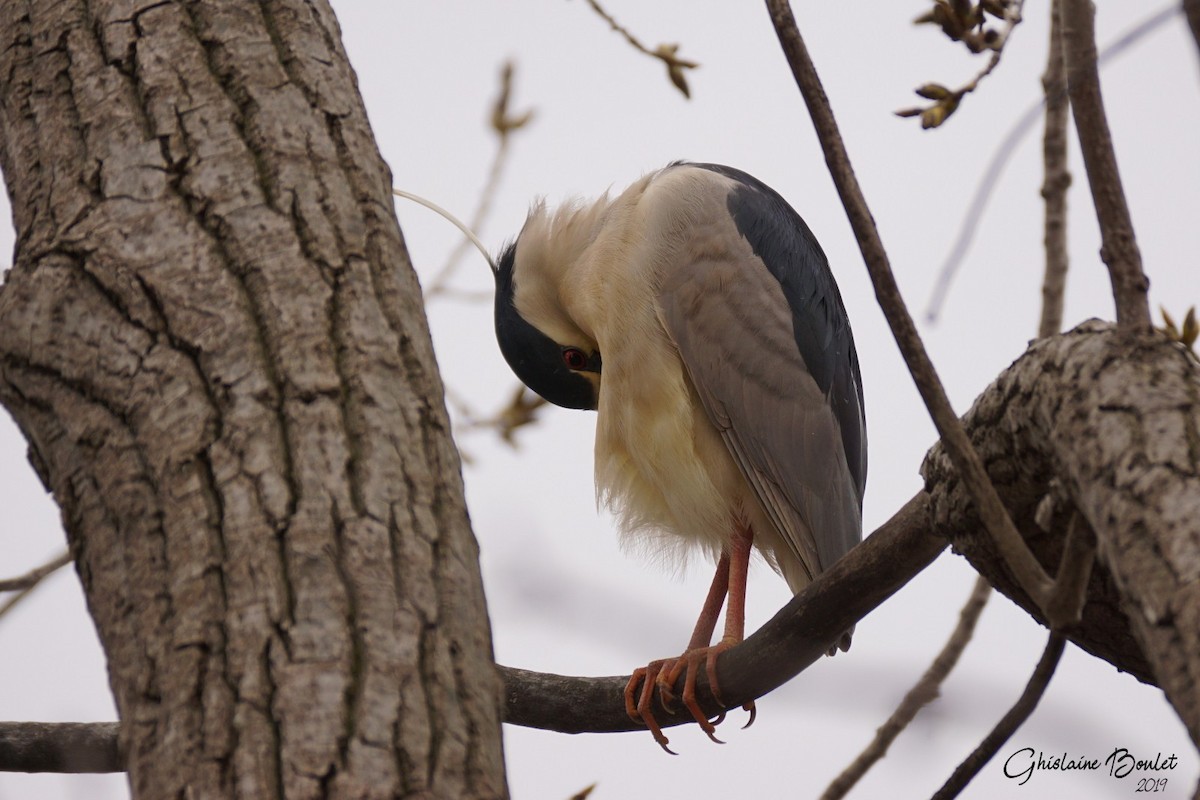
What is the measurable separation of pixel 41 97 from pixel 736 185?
92.9 inches

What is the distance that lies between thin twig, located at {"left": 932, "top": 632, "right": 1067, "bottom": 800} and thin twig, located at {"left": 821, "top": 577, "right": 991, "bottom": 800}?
857 millimetres

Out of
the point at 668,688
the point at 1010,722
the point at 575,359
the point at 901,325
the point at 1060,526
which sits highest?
the point at 575,359

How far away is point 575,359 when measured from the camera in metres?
3.60

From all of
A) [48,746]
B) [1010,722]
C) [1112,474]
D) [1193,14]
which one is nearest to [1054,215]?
[1010,722]

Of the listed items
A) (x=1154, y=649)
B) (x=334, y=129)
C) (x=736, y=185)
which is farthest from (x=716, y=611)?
(x=1154, y=649)

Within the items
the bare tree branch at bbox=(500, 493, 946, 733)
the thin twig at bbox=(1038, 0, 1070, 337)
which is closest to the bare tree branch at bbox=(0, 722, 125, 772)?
the bare tree branch at bbox=(500, 493, 946, 733)

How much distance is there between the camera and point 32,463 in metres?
1.33

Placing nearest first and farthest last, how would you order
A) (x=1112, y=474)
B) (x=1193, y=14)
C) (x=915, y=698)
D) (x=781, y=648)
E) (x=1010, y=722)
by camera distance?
(x=1193, y=14), (x=1112, y=474), (x=1010, y=722), (x=781, y=648), (x=915, y=698)

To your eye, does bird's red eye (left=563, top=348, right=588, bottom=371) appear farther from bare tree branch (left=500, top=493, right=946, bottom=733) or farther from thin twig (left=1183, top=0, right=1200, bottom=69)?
thin twig (left=1183, top=0, right=1200, bottom=69)

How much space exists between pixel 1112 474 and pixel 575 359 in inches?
103

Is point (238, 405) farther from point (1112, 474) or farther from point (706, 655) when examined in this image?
point (706, 655)

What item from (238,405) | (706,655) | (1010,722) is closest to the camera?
(238,405)

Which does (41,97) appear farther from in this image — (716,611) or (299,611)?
(716,611)

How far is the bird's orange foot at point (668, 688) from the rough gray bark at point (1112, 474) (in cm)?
98
